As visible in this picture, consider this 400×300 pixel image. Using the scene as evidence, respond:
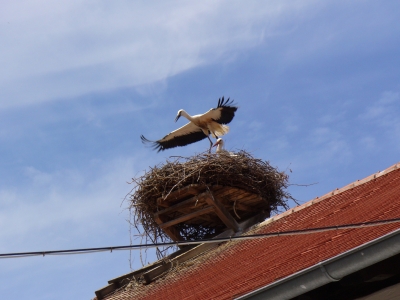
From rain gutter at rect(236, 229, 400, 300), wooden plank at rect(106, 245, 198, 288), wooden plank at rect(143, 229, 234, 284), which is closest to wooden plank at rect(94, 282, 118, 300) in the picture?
wooden plank at rect(106, 245, 198, 288)

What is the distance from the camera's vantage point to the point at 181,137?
43.1 ft

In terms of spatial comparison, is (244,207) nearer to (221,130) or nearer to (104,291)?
(104,291)

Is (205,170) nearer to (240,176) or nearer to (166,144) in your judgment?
(240,176)

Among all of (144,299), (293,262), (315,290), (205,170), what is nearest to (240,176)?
(205,170)

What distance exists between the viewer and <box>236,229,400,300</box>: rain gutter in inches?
143

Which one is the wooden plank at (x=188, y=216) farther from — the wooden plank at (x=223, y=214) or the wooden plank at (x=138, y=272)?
the wooden plank at (x=138, y=272)

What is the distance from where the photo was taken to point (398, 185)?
5629mm

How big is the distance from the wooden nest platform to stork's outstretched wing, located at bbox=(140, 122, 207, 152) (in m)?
3.25

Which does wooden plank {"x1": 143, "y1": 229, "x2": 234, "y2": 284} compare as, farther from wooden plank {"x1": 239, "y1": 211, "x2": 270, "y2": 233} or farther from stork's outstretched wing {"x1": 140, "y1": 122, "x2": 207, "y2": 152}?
stork's outstretched wing {"x1": 140, "y1": 122, "x2": 207, "y2": 152}

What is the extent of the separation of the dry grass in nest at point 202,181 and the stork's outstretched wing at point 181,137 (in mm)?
3134

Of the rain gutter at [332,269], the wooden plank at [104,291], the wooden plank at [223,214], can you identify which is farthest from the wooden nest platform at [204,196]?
the rain gutter at [332,269]

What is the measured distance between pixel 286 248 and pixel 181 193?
12.0 feet

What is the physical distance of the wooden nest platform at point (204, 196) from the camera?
8.95 metres

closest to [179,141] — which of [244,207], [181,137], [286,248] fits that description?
[181,137]
